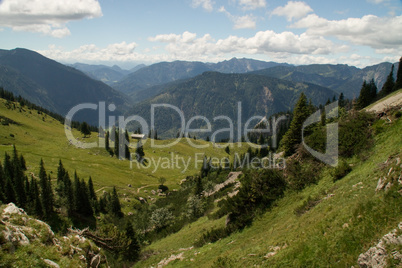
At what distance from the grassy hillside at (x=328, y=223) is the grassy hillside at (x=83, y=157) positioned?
296 feet

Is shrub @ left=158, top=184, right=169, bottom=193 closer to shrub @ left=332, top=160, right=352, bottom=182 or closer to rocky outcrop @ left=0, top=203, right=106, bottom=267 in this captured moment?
shrub @ left=332, top=160, right=352, bottom=182

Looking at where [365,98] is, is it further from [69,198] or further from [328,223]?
[69,198]

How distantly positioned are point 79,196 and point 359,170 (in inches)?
3139

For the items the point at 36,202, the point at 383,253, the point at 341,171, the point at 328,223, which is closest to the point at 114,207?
the point at 36,202

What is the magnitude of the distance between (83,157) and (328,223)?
143 m

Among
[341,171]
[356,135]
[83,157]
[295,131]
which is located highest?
[356,135]

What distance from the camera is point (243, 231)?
3288 centimetres

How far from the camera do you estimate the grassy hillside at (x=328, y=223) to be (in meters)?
15.5

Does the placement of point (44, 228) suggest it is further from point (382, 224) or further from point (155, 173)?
point (155, 173)

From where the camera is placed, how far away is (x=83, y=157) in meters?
137

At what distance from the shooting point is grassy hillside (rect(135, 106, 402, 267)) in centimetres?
1551

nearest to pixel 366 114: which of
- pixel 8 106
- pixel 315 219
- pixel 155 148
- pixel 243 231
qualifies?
pixel 315 219

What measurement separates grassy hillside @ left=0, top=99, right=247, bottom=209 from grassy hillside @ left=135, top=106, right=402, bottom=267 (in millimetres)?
90214

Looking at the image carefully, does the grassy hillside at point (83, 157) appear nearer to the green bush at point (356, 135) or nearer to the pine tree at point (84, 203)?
the pine tree at point (84, 203)
